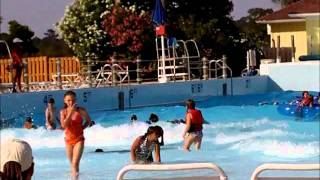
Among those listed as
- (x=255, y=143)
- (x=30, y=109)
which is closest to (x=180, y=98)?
(x=30, y=109)

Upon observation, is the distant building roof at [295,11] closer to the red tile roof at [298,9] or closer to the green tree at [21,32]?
the red tile roof at [298,9]

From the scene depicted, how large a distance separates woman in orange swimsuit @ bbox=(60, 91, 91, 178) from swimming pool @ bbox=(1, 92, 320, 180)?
156 cm

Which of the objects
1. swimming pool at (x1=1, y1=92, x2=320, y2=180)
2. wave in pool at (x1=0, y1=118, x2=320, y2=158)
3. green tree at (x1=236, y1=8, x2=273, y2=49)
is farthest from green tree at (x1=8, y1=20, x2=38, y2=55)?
wave in pool at (x1=0, y1=118, x2=320, y2=158)

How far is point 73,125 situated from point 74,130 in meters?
0.08

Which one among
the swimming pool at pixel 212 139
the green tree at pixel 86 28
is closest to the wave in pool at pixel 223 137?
the swimming pool at pixel 212 139

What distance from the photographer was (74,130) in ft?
34.5

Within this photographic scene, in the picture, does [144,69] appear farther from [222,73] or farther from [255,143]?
[255,143]

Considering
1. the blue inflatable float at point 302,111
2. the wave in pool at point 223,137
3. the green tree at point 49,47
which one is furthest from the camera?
the green tree at point 49,47

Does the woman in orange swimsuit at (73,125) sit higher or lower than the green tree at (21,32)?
lower

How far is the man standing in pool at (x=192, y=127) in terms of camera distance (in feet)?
47.6

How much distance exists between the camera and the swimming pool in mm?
14188

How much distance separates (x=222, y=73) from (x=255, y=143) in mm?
12199

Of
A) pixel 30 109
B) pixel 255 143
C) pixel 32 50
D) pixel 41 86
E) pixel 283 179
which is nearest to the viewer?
pixel 283 179

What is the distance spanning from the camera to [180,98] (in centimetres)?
2598
